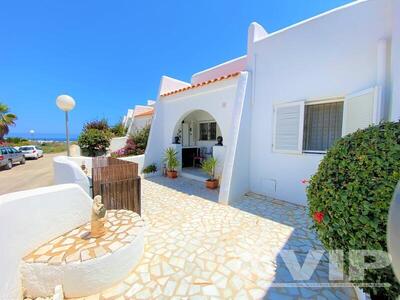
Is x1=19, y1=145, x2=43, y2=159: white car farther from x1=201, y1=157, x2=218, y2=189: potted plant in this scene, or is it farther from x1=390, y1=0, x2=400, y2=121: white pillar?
x1=390, y1=0, x2=400, y2=121: white pillar

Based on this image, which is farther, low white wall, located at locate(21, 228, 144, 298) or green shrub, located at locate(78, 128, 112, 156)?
green shrub, located at locate(78, 128, 112, 156)

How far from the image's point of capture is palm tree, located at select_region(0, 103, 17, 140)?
20281 millimetres

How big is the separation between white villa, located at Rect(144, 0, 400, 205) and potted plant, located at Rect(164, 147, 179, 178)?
2.67 m

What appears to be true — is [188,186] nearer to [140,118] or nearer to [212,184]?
[212,184]

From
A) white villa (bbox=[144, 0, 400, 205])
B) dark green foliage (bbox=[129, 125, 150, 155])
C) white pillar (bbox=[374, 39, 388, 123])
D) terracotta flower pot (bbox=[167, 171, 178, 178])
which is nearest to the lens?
white pillar (bbox=[374, 39, 388, 123])

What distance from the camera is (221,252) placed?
147 inches

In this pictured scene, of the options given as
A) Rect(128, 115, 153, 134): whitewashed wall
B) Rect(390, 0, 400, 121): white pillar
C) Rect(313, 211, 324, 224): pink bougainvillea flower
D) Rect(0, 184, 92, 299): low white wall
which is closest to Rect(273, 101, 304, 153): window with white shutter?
Rect(390, 0, 400, 121): white pillar

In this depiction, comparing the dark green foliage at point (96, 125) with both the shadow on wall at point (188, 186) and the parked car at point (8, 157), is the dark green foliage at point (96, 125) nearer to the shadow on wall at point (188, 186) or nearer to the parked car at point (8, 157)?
the parked car at point (8, 157)

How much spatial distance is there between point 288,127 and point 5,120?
1100 inches

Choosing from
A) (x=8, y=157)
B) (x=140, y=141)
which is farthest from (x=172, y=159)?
(x=8, y=157)

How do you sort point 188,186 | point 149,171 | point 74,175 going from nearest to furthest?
point 74,175 → point 188,186 → point 149,171

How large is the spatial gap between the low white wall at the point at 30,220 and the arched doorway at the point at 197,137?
25.3 ft

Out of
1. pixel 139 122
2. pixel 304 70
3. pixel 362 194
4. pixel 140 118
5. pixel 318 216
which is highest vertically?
pixel 304 70

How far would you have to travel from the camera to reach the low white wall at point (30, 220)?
8.07 ft
